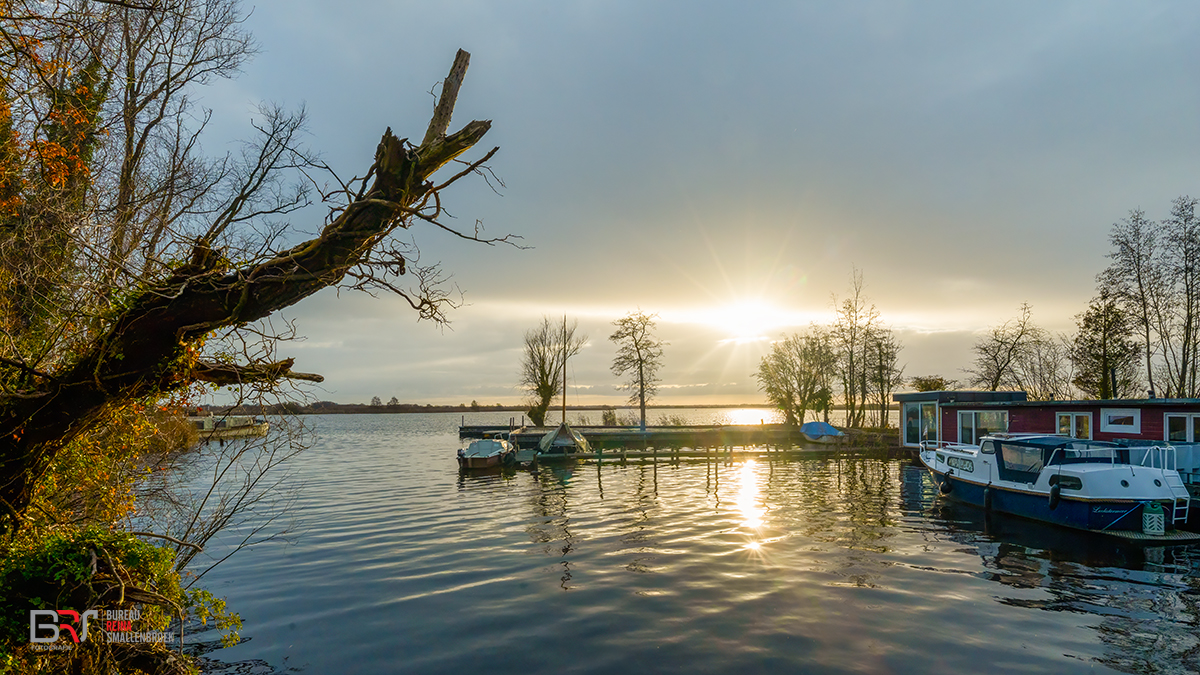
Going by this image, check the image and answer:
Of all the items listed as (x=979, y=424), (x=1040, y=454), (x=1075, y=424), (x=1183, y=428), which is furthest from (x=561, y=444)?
(x=1183, y=428)

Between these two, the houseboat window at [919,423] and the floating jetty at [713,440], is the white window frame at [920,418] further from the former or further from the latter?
the floating jetty at [713,440]

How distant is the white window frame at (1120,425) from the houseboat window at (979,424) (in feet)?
16.0

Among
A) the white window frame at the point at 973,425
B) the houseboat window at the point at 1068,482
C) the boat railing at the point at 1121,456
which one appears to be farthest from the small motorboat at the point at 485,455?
the houseboat window at the point at 1068,482

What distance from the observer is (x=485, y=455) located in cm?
3553

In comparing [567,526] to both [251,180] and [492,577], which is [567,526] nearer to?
[492,577]

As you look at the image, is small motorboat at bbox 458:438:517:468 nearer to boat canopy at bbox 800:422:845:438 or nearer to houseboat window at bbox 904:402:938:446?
boat canopy at bbox 800:422:845:438

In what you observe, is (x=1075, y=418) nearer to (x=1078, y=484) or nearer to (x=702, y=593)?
(x=1078, y=484)

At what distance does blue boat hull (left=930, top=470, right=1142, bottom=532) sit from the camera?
17.3 m

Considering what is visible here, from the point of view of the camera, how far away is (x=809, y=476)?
3153cm

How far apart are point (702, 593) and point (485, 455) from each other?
24.7 metres

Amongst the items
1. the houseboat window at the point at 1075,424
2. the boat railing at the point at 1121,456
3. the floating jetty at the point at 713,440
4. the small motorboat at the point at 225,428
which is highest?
the small motorboat at the point at 225,428

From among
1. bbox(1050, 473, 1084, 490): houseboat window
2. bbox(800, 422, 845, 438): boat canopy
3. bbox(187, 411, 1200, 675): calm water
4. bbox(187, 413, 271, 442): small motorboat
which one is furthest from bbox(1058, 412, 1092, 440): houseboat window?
bbox(187, 413, 271, 442): small motorboat

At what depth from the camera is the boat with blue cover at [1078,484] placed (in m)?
17.3

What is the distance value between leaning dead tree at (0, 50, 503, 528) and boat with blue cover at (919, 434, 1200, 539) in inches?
777
